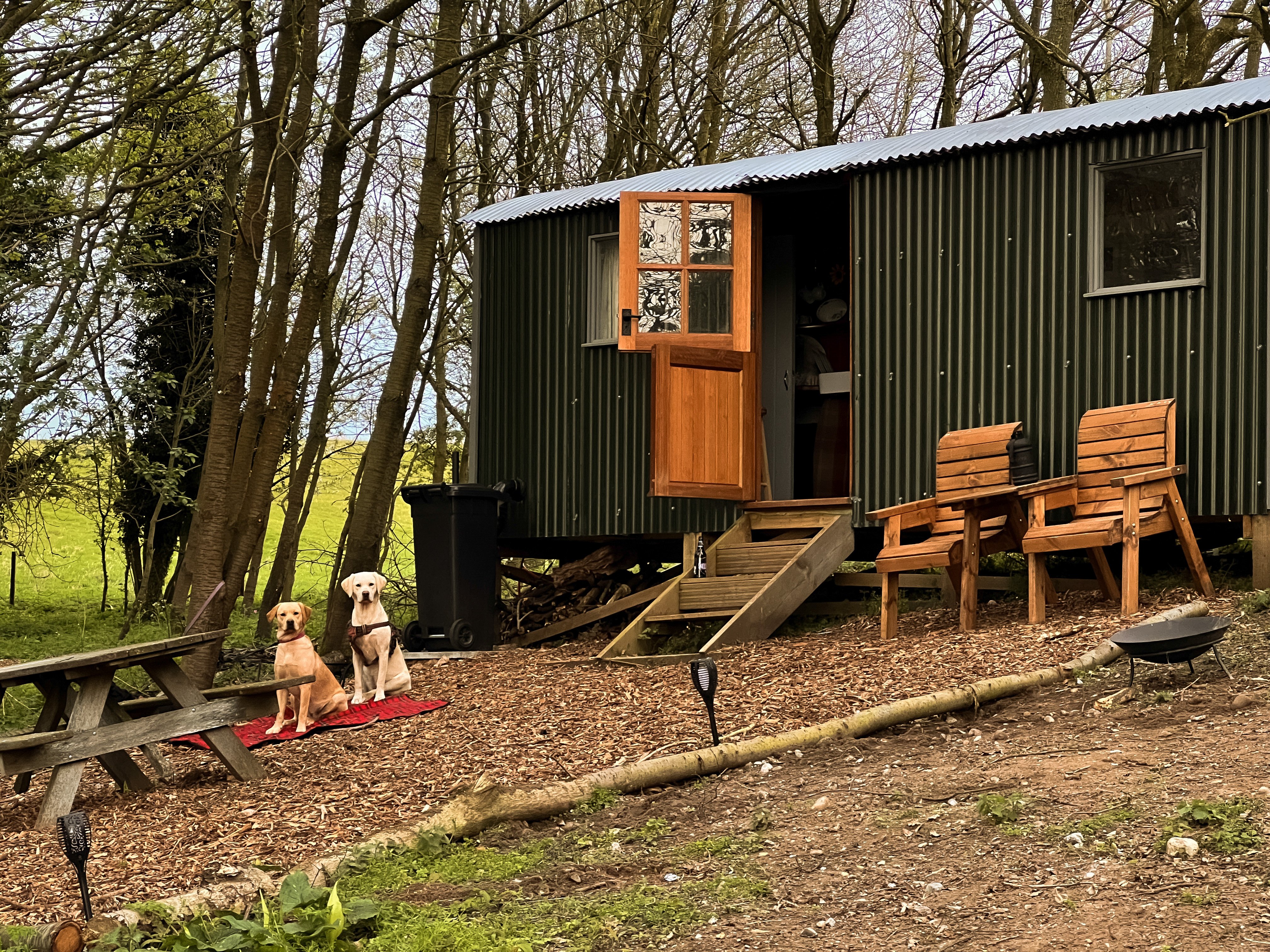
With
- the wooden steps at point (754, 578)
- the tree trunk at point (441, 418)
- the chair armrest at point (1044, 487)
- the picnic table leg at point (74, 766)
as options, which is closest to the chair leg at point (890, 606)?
the wooden steps at point (754, 578)

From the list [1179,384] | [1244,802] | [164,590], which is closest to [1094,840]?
[1244,802]

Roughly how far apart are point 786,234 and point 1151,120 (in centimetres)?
364

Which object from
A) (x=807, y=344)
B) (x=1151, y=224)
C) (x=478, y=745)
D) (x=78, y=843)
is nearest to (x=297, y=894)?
(x=78, y=843)

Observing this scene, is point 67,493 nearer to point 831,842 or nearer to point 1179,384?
point 1179,384

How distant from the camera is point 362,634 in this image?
843cm

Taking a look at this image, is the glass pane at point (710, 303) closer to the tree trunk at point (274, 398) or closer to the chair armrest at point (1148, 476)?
the tree trunk at point (274, 398)

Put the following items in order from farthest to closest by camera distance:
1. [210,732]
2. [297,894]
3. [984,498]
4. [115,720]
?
[984,498] → [115,720] → [210,732] → [297,894]

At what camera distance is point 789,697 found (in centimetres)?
735

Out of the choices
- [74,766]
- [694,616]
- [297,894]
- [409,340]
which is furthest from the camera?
[409,340]

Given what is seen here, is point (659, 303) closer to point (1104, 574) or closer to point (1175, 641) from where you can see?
point (1104, 574)

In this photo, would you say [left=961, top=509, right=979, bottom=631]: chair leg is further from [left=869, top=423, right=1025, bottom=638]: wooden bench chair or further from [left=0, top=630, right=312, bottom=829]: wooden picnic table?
[left=0, top=630, right=312, bottom=829]: wooden picnic table

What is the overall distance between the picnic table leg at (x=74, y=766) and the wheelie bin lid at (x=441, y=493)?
4.70 meters

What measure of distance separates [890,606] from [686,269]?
315 centimetres

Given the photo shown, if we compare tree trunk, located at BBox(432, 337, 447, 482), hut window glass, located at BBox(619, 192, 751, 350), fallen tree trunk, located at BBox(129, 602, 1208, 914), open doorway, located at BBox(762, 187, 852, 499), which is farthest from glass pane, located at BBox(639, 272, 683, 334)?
tree trunk, located at BBox(432, 337, 447, 482)
